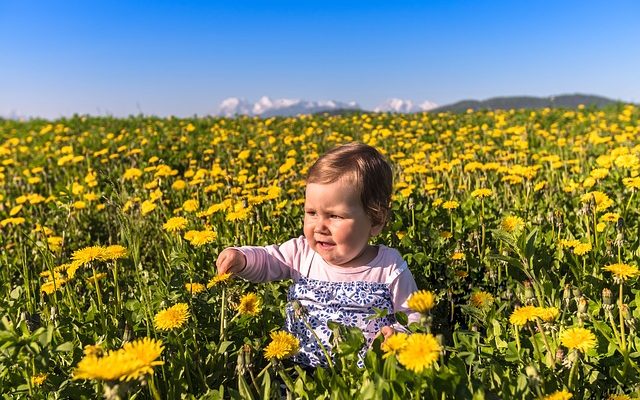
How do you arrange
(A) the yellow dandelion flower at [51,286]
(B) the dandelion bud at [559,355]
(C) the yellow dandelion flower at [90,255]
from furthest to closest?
(A) the yellow dandelion flower at [51,286] → (C) the yellow dandelion flower at [90,255] → (B) the dandelion bud at [559,355]

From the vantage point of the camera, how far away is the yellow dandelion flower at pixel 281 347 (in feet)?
5.39

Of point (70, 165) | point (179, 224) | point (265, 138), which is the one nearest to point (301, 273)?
point (179, 224)

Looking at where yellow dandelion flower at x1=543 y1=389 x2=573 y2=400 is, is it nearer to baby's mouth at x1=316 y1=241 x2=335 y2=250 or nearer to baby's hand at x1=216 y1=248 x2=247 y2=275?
baby's mouth at x1=316 y1=241 x2=335 y2=250

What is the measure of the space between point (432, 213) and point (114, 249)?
2.13 metres

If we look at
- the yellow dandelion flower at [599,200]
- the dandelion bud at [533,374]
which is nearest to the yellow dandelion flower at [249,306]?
the dandelion bud at [533,374]

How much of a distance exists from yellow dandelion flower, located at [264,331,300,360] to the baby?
0.67 feet

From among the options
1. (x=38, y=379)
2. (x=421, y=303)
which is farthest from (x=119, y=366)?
(x=38, y=379)

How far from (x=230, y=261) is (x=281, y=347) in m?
0.53

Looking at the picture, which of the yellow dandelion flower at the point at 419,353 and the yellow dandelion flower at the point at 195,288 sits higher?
the yellow dandelion flower at the point at 419,353

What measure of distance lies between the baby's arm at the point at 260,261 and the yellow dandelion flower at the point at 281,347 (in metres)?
0.48

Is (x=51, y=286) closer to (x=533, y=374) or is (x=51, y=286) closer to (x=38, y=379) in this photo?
(x=38, y=379)

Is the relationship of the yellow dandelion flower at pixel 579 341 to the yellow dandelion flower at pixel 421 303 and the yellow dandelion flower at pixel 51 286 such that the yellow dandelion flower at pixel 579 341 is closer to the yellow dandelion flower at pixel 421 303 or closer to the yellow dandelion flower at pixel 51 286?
the yellow dandelion flower at pixel 421 303

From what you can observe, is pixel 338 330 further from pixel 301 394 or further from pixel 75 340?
pixel 75 340

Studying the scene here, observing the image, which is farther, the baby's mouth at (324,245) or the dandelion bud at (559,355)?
the baby's mouth at (324,245)
